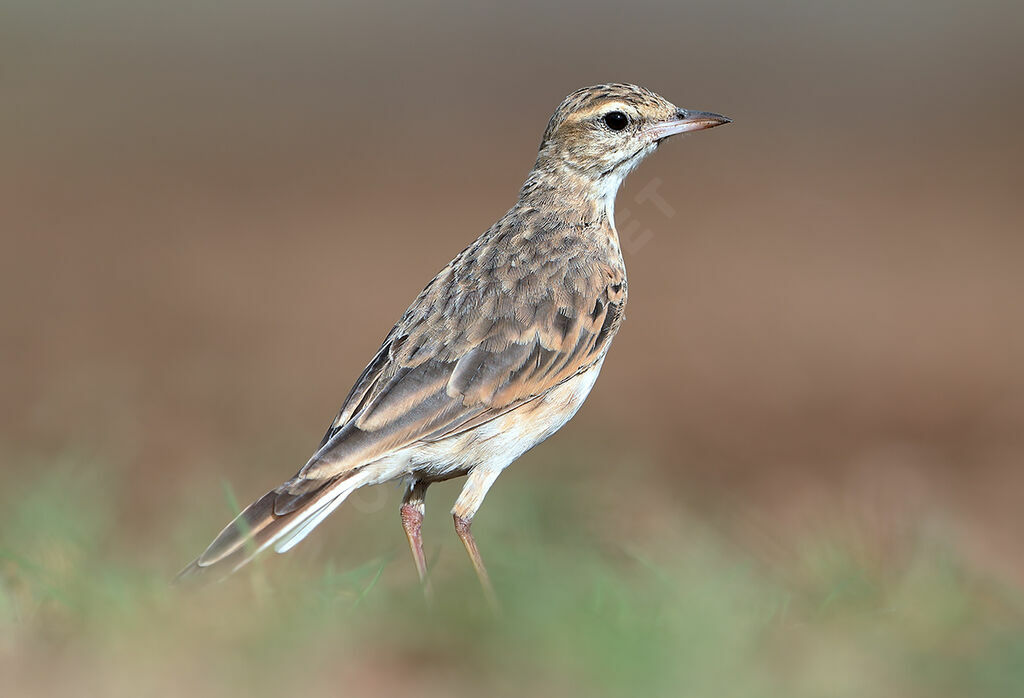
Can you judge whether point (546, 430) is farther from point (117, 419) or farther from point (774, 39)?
point (774, 39)

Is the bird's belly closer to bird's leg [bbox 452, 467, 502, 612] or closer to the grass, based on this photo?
bird's leg [bbox 452, 467, 502, 612]

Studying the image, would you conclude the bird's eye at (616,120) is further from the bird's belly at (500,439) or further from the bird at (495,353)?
the bird's belly at (500,439)

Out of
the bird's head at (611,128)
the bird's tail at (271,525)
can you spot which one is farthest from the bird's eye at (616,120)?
the bird's tail at (271,525)

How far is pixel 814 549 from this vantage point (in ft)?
18.1

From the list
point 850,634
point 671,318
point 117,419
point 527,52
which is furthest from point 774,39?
point 850,634

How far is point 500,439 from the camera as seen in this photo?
577 centimetres

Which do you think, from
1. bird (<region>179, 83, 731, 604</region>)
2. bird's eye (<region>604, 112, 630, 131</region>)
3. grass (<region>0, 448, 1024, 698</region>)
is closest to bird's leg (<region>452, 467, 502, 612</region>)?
bird (<region>179, 83, 731, 604</region>)

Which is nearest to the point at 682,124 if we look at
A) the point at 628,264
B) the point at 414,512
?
the point at 414,512

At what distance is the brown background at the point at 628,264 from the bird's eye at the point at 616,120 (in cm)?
59

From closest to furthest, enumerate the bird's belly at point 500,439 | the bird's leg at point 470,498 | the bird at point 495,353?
the bird at point 495,353 < the bird's belly at point 500,439 < the bird's leg at point 470,498

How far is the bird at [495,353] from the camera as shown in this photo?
17.2 feet

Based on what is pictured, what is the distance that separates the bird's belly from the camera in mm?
5641

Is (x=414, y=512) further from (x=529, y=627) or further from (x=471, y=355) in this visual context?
(x=529, y=627)

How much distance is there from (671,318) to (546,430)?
1211 centimetres
